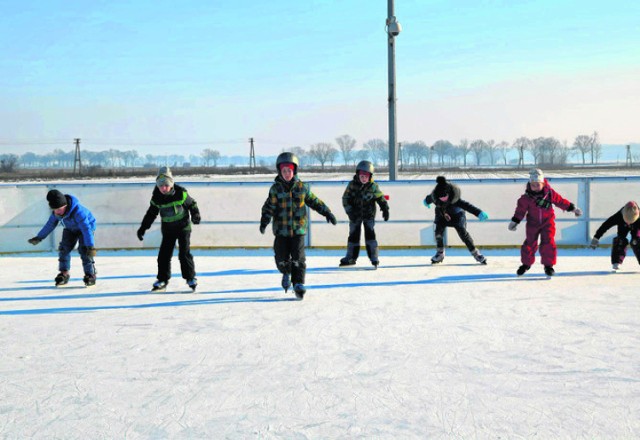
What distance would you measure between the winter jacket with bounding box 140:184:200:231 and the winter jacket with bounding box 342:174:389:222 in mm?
2391

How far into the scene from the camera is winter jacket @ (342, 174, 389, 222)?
8086mm

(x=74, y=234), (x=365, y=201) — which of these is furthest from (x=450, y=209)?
(x=74, y=234)

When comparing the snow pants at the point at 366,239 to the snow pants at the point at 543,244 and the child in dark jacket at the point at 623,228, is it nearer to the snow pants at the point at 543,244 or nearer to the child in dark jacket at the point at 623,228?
the snow pants at the point at 543,244

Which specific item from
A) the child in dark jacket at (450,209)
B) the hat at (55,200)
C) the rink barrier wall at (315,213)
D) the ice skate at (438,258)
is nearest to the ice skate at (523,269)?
the child in dark jacket at (450,209)

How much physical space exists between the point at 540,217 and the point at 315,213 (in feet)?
14.5

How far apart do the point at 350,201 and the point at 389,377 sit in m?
4.67

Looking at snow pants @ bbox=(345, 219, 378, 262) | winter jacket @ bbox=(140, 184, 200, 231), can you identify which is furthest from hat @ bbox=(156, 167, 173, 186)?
snow pants @ bbox=(345, 219, 378, 262)

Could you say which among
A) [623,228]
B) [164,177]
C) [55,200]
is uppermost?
[164,177]

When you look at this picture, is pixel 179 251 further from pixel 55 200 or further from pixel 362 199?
pixel 362 199

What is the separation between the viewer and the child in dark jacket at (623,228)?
23.8ft

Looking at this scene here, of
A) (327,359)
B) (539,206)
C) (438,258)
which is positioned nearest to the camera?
(327,359)

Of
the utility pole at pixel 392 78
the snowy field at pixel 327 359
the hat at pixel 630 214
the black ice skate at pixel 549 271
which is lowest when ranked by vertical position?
the snowy field at pixel 327 359

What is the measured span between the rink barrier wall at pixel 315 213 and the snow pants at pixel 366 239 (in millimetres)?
2157

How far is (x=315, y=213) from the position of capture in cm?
1072
